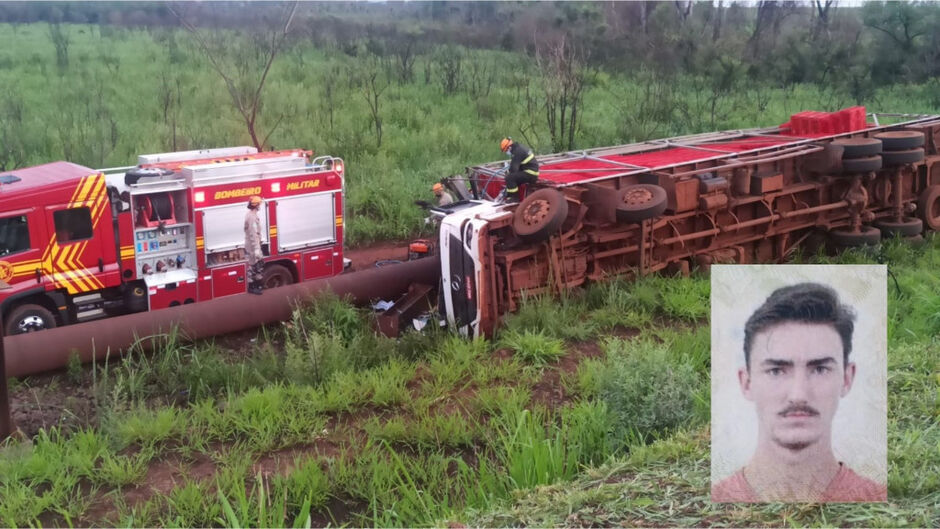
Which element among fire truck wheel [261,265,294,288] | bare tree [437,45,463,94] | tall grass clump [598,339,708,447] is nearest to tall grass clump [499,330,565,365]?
tall grass clump [598,339,708,447]

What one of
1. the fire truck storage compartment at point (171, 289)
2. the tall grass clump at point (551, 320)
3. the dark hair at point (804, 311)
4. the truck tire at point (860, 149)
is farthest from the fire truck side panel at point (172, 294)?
the dark hair at point (804, 311)

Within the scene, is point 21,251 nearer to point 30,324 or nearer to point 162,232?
point 30,324

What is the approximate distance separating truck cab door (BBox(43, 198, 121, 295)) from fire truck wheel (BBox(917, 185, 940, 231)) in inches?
452

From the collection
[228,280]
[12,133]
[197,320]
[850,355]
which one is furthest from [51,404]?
[12,133]

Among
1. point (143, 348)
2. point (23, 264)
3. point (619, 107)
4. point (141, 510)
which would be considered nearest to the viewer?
point (141, 510)

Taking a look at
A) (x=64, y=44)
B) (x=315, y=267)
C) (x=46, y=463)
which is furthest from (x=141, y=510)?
(x=64, y=44)

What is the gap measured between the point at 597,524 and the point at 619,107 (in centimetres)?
2277

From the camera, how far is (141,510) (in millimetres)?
6449

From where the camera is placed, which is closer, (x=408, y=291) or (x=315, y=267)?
(x=408, y=291)

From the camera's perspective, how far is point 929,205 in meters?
13.8

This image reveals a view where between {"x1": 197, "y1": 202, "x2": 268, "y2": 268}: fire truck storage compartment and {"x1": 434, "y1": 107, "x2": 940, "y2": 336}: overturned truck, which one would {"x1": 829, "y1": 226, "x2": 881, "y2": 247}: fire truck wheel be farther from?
{"x1": 197, "y1": 202, "x2": 268, "y2": 268}: fire truck storage compartment

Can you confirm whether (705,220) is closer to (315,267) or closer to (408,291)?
(408,291)

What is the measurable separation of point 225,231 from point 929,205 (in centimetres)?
1031

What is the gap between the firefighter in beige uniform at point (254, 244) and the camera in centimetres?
1195
